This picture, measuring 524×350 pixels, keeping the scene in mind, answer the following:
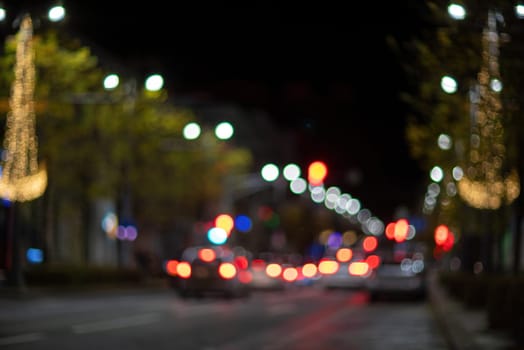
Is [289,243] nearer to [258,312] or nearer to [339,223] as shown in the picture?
[339,223]

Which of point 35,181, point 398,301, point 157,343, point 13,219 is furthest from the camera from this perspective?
point 398,301

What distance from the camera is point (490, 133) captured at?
58.6 feet

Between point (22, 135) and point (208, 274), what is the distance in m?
10.7

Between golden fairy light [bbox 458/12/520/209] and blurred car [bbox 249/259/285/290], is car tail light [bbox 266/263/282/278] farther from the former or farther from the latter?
golden fairy light [bbox 458/12/520/209]

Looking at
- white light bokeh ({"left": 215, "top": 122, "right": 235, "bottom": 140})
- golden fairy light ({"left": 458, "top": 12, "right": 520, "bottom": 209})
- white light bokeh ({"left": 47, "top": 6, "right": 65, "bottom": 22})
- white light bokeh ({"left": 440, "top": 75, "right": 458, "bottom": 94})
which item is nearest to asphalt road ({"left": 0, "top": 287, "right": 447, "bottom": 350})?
golden fairy light ({"left": 458, "top": 12, "right": 520, "bottom": 209})

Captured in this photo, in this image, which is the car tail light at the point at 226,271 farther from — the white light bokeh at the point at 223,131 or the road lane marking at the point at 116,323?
the road lane marking at the point at 116,323

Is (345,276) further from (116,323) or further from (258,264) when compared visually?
(116,323)

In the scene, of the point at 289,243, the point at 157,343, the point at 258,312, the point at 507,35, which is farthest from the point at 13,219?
the point at 289,243

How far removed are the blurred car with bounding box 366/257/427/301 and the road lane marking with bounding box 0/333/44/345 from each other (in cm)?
2577

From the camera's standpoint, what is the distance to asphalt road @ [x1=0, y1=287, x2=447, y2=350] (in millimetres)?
20547

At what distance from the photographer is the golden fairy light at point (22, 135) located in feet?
94.3

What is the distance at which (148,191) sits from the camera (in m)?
60.0

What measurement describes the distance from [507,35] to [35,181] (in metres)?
24.1

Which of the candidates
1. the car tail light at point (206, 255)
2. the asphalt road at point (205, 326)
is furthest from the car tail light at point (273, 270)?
the asphalt road at point (205, 326)
